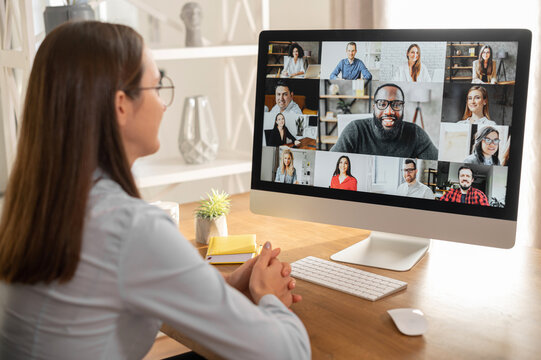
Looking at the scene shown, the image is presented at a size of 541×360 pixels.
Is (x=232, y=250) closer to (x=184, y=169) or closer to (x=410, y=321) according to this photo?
(x=410, y=321)

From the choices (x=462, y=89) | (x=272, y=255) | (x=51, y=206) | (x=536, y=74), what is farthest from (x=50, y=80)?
(x=536, y=74)

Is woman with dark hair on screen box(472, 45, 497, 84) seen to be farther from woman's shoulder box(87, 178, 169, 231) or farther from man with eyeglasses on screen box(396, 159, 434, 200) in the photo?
woman's shoulder box(87, 178, 169, 231)

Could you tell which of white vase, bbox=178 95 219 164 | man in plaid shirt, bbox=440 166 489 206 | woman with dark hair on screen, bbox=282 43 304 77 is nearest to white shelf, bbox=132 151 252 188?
white vase, bbox=178 95 219 164

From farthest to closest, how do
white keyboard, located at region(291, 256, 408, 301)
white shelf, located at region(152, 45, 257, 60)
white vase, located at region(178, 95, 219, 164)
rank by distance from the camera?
white vase, located at region(178, 95, 219, 164), white shelf, located at region(152, 45, 257, 60), white keyboard, located at region(291, 256, 408, 301)

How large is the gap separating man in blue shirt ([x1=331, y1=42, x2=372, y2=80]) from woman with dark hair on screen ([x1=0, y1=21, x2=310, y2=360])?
23.6 inches

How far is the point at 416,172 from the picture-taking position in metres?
1.29

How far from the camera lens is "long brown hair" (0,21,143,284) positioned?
802 mm

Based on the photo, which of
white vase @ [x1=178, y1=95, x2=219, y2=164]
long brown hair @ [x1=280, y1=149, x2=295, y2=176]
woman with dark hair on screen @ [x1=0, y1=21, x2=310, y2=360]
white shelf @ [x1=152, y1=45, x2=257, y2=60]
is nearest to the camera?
woman with dark hair on screen @ [x1=0, y1=21, x2=310, y2=360]

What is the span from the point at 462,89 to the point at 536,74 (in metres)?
0.65

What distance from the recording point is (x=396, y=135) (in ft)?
4.28

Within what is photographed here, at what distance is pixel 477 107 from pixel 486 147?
0.09 meters

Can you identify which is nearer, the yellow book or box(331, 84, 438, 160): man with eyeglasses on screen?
box(331, 84, 438, 160): man with eyeglasses on screen

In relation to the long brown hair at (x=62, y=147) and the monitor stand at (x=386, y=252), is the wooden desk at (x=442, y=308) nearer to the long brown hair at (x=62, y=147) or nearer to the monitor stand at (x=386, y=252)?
the monitor stand at (x=386, y=252)

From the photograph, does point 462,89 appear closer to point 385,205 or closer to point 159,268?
point 385,205
